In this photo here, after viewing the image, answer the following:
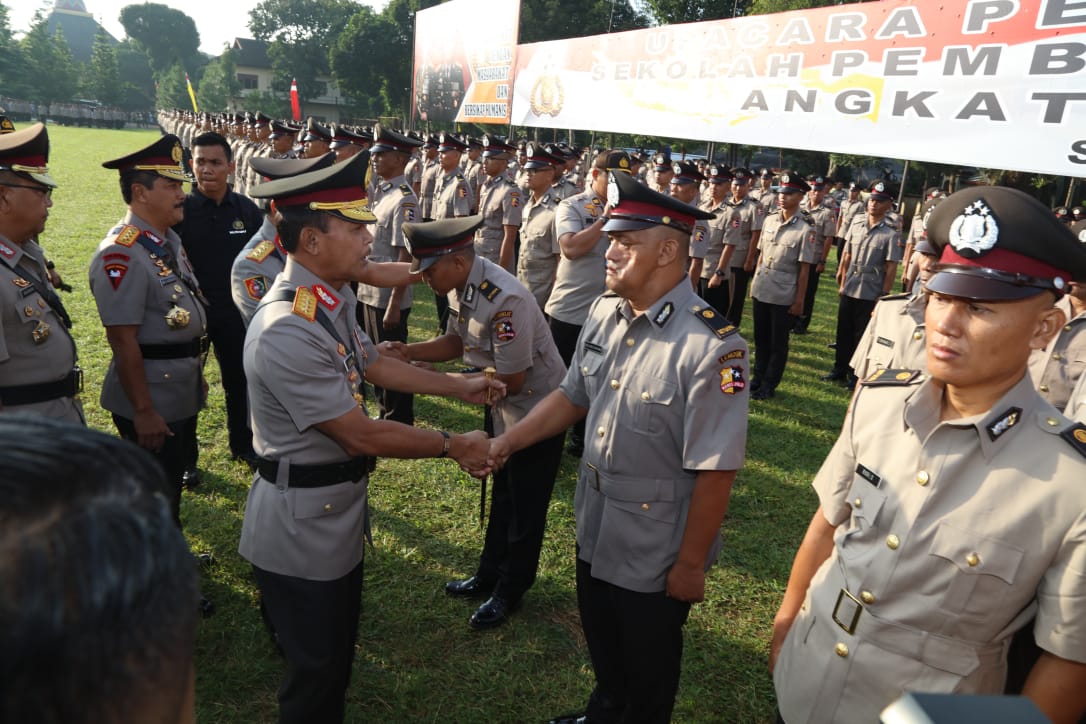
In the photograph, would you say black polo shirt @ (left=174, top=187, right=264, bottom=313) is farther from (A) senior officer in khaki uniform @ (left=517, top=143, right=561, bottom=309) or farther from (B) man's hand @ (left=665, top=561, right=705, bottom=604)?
(B) man's hand @ (left=665, top=561, right=705, bottom=604)

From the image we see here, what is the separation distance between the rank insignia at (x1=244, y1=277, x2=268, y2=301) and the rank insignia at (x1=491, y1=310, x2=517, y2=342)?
1605 mm

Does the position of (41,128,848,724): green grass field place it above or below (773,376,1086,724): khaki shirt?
below

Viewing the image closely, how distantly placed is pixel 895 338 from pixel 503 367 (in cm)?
277

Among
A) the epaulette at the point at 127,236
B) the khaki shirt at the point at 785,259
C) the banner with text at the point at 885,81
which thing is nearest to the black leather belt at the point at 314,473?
the epaulette at the point at 127,236

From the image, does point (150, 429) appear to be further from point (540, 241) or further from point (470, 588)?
point (540, 241)

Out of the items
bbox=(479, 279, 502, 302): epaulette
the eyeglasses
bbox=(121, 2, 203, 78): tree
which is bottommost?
bbox=(479, 279, 502, 302): epaulette

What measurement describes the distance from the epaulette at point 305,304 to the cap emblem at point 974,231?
205cm

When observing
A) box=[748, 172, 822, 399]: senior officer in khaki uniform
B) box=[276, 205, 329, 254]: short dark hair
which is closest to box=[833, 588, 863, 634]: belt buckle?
box=[276, 205, 329, 254]: short dark hair

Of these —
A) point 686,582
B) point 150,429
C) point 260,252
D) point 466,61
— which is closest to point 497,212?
point 260,252

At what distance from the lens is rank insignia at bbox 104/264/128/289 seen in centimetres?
347

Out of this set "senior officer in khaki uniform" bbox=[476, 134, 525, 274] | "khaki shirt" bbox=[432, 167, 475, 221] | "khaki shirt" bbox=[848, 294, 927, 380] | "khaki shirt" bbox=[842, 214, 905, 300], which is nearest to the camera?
"khaki shirt" bbox=[848, 294, 927, 380]

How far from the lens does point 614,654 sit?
273 cm

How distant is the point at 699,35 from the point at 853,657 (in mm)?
8226

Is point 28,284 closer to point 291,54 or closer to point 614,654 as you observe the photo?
point 614,654
